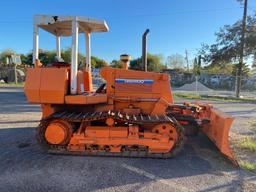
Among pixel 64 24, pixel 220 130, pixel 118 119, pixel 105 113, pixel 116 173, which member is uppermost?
pixel 64 24

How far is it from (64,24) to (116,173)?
3.30m

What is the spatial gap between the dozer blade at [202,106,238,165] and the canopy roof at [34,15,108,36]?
124 inches

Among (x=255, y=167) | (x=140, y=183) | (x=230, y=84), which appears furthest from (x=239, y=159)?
(x=230, y=84)

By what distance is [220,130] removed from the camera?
4.41m

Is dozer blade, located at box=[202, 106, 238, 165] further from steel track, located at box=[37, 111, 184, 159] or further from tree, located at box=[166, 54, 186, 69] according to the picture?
tree, located at box=[166, 54, 186, 69]

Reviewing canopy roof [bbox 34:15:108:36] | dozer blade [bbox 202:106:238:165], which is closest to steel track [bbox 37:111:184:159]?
dozer blade [bbox 202:106:238:165]

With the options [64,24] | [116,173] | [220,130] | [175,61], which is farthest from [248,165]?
[175,61]

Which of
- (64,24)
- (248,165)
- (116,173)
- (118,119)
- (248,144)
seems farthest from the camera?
(248,144)

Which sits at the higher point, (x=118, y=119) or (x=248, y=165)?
(x=118, y=119)

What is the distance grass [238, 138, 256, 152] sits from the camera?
5.05 meters

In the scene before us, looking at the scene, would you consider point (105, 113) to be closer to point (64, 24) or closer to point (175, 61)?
point (64, 24)

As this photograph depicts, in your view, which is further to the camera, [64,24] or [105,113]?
[64,24]

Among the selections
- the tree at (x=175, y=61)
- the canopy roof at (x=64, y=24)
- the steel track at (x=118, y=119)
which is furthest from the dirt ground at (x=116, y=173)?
the tree at (x=175, y=61)

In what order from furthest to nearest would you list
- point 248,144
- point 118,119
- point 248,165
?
point 248,144 < point 118,119 < point 248,165
